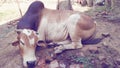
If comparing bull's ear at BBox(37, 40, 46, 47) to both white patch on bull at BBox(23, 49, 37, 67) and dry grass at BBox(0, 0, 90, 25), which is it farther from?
dry grass at BBox(0, 0, 90, 25)

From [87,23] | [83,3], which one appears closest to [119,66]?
[87,23]

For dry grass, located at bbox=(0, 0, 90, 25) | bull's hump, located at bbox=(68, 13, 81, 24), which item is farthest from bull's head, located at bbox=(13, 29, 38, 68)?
dry grass, located at bbox=(0, 0, 90, 25)

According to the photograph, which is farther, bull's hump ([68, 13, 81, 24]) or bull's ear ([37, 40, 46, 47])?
bull's hump ([68, 13, 81, 24])

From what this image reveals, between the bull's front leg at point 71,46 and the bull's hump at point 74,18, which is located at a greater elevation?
the bull's hump at point 74,18

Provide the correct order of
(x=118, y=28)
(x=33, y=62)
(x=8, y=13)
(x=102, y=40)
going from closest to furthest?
(x=33, y=62)
(x=102, y=40)
(x=118, y=28)
(x=8, y=13)

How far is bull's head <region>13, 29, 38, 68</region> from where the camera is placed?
5.45 meters

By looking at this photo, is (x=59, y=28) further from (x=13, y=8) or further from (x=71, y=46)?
(x=13, y=8)

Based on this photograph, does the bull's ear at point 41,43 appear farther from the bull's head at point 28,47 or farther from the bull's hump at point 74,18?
the bull's hump at point 74,18

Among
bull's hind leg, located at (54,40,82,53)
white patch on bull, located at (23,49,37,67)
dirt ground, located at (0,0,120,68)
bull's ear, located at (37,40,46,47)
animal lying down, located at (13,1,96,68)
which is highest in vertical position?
animal lying down, located at (13,1,96,68)

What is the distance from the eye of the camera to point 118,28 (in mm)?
7039

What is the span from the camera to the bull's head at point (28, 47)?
545cm

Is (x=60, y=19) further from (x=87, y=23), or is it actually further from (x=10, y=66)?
(x=10, y=66)

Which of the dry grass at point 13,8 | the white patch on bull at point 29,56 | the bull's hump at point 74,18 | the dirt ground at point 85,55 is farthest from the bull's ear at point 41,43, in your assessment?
the dry grass at point 13,8

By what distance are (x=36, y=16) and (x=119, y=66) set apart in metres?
1.70
